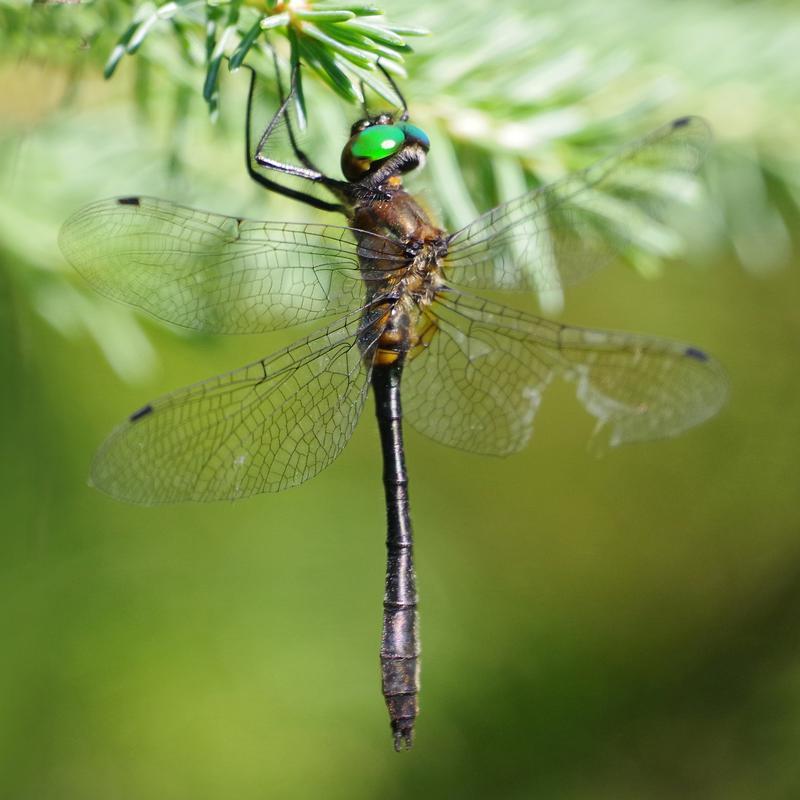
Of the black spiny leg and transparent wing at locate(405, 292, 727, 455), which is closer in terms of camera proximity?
the black spiny leg

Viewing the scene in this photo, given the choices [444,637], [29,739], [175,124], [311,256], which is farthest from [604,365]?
[29,739]

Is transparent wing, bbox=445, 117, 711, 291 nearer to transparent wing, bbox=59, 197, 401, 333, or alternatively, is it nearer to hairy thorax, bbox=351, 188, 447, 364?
hairy thorax, bbox=351, 188, 447, 364

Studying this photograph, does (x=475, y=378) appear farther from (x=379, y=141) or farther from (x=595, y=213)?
(x=379, y=141)

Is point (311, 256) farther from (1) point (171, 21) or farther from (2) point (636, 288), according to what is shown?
(2) point (636, 288)

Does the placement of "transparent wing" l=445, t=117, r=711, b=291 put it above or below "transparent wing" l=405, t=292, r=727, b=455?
above

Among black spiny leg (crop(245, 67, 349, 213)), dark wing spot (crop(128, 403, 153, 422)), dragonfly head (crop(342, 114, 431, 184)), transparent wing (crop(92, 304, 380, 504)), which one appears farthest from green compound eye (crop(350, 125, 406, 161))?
dark wing spot (crop(128, 403, 153, 422))

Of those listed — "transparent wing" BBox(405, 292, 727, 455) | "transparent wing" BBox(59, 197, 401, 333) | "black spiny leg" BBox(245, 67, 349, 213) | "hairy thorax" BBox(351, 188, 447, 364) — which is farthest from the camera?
"transparent wing" BBox(405, 292, 727, 455)

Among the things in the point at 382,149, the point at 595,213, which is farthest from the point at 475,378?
the point at 382,149

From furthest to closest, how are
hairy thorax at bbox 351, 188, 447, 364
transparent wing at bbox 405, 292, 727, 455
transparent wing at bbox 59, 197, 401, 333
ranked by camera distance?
transparent wing at bbox 405, 292, 727, 455, hairy thorax at bbox 351, 188, 447, 364, transparent wing at bbox 59, 197, 401, 333
